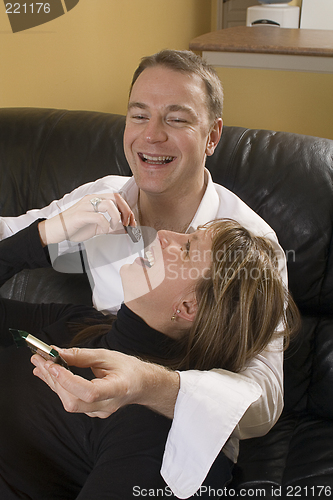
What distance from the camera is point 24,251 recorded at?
43.7 inches

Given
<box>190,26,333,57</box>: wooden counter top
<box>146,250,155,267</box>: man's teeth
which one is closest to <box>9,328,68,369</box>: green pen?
<box>146,250,155,267</box>: man's teeth

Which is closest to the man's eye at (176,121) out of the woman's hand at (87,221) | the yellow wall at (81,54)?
the woman's hand at (87,221)

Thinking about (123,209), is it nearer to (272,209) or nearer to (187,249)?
(187,249)

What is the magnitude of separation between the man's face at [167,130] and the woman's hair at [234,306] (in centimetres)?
25

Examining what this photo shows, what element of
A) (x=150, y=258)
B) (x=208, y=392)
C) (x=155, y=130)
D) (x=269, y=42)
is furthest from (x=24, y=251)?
(x=269, y=42)

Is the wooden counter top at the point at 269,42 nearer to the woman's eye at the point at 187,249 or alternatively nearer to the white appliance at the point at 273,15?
the white appliance at the point at 273,15

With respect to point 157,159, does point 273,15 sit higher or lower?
higher

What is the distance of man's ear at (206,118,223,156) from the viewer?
49.2 inches

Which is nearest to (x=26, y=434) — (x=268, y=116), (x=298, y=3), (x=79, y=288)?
(x=79, y=288)

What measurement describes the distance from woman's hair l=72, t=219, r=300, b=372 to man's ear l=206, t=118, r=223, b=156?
1.14 ft

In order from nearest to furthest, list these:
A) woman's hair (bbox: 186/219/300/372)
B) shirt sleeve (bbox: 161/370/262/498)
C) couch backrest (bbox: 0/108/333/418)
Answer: shirt sleeve (bbox: 161/370/262/498) → woman's hair (bbox: 186/219/300/372) → couch backrest (bbox: 0/108/333/418)

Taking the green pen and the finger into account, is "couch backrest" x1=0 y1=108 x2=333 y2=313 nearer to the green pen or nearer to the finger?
the finger

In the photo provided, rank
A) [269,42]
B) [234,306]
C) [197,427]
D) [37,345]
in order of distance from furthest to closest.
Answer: [269,42], [234,306], [197,427], [37,345]

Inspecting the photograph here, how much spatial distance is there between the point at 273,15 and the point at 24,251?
2.98 meters
